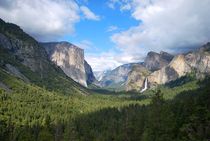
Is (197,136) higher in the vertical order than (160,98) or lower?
lower

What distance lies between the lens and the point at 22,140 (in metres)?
99.0

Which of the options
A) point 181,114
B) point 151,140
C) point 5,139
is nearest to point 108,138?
point 5,139

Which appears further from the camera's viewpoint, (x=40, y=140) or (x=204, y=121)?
(x=40, y=140)

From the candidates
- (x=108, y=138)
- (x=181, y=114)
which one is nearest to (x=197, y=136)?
(x=181, y=114)

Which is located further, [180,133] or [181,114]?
[181,114]

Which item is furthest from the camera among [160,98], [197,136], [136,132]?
[136,132]

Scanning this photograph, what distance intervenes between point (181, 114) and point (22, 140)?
48.2 meters

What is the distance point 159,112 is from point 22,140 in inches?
1697

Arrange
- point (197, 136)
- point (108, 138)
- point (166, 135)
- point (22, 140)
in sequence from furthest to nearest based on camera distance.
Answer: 1. point (108, 138)
2. point (22, 140)
3. point (166, 135)
4. point (197, 136)

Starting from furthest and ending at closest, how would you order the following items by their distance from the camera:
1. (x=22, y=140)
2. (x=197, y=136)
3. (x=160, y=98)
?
(x=22, y=140) → (x=160, y=98) → (x=197, y=136)

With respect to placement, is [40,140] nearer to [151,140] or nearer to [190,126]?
[151,140]

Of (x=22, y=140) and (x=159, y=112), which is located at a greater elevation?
(x=159, y=112)

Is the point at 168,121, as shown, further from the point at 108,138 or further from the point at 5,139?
the point at 108,138

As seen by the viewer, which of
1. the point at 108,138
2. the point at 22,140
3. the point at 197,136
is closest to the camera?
the point at 197,136
